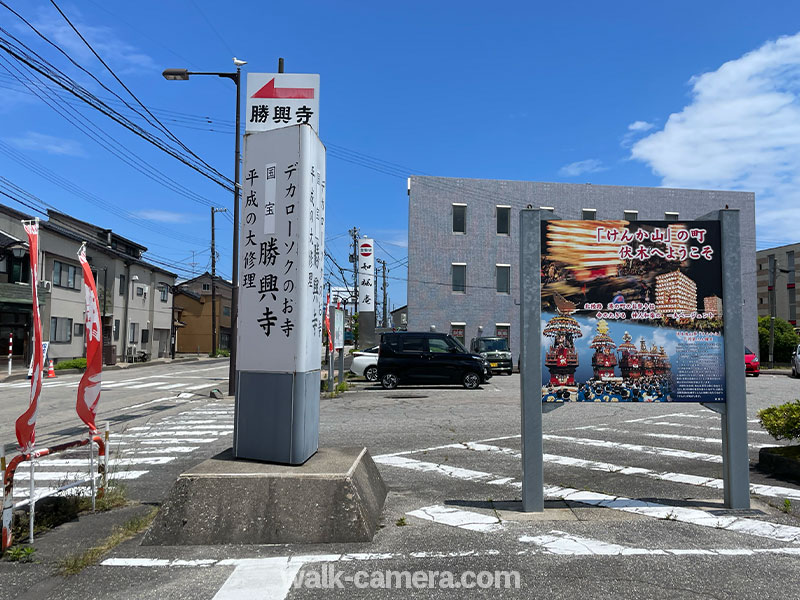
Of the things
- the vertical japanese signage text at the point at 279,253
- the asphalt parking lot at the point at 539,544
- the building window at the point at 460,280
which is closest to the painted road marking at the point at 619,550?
the asphalt parking lot at the point at 539,544

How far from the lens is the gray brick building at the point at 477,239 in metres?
36.2

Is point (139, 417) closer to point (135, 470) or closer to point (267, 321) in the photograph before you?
point (135, 470)

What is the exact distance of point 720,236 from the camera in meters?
5.54

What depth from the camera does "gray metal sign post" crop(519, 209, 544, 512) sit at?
207 inches

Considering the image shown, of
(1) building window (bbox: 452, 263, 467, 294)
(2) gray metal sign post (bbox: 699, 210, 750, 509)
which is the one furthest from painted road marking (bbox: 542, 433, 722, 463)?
(1) building window (bbox: 452, 263, 467, 294)

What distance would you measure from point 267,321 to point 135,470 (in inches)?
141

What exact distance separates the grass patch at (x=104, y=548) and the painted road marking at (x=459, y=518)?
7.65 feet

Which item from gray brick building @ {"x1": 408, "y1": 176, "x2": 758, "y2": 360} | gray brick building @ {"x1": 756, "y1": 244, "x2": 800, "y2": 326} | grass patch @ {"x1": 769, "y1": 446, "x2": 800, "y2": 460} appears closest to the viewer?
grass patch @ {"x1": 769, "y1": 446, "x2": 800, "y2": 460}

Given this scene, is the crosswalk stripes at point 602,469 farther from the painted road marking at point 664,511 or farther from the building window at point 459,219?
the building window at point 459,219

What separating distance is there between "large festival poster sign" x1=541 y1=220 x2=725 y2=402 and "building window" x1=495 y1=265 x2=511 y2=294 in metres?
31.3

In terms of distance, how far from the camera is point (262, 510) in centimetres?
469

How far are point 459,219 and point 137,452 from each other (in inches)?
1182

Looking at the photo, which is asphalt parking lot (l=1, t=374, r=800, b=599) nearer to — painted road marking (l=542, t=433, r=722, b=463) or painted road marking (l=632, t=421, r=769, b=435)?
painted road marking (l=542, t=433, r=722, b=463)

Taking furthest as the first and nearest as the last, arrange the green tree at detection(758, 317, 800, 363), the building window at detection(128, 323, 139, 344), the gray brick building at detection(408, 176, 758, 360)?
the green tree at detection(758, 317, 800, 363), the building window at detection(128, 323, 139, 344), the gray brick building at detection(408, 176, 758, 360)
